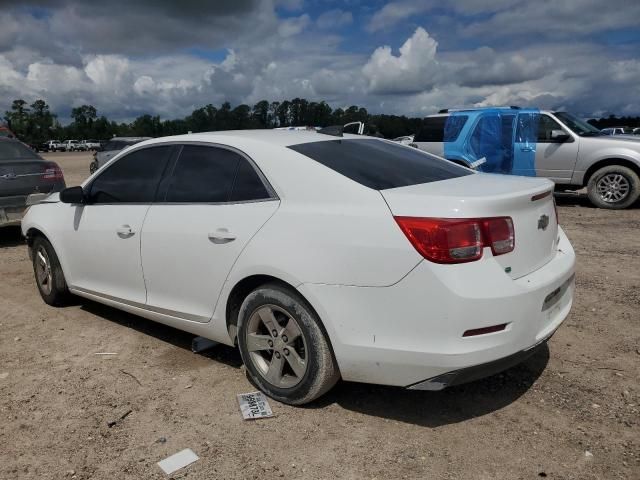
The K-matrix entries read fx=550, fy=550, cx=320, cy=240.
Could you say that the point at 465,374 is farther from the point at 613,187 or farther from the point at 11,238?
the point at 613,187

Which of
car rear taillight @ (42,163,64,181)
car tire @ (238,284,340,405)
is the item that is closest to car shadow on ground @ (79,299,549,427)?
car tire @ (238,284,340,405)

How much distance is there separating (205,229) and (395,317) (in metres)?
1.38

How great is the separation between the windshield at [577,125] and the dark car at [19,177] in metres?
9.27

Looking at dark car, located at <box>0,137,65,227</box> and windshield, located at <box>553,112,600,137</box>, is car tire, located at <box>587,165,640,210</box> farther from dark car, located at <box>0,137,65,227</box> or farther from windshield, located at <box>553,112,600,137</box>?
dark car, located at <box>0,137,65,227</box>

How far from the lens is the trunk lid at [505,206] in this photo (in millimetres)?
2689

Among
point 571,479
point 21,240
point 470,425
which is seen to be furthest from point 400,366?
point 21,240

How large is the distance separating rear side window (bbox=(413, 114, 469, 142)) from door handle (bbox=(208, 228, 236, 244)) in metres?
9.12

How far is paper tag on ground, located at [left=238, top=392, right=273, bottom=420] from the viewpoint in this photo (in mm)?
3148

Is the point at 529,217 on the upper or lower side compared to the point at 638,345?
upper

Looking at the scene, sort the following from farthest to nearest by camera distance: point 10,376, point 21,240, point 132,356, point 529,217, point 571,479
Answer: point 21,240 < point 132,356 < point 10,376 < point 529,217 < point 571,479

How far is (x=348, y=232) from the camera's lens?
279 cm

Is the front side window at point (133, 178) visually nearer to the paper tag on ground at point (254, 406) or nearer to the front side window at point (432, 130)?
the paper tag on ground at point (254, 406)

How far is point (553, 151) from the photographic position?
10.7m

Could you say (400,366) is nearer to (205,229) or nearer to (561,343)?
(205,229)
